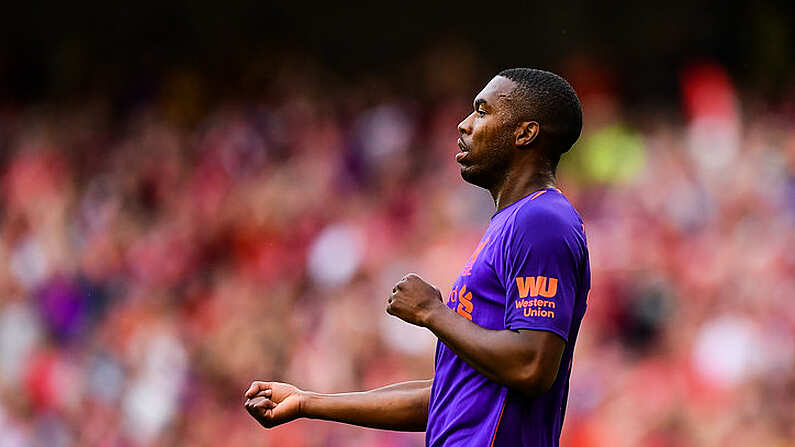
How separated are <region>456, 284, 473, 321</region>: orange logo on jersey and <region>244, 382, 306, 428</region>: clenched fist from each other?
617mm

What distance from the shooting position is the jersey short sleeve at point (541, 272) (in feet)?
10.8

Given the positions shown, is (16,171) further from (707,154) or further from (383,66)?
(707,154)

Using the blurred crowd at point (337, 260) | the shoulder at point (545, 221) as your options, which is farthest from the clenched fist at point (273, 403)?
the blurred crowd at point (337, 260)

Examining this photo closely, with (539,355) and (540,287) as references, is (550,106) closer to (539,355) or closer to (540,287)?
(540,287)

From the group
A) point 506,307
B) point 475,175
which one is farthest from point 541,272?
point 475,175

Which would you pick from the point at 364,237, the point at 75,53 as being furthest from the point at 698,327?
the point at 75,53

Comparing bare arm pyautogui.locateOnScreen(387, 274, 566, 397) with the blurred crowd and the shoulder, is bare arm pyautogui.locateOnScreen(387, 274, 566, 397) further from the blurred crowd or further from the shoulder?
the blurred crowd

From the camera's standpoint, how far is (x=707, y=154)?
10.1 meters

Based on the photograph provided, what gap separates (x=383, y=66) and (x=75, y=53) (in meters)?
3.67

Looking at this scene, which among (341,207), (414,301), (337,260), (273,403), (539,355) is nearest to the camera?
(539,355)

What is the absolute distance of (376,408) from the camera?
3840mm

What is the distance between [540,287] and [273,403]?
0.98 metres

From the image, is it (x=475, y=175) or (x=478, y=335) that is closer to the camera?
(x=478, y=335)

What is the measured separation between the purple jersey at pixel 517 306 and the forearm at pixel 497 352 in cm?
5
